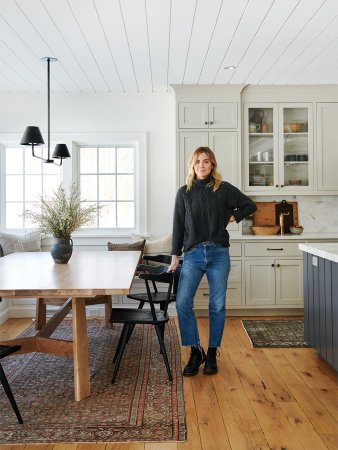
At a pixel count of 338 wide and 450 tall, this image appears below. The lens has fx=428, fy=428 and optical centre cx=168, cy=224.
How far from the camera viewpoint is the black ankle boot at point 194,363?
3.04 metres

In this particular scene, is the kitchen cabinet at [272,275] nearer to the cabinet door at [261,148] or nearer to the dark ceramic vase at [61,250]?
the cabinet door at [261,148]

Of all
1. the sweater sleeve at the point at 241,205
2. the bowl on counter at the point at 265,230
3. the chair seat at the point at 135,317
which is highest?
the sweater sleeve at the point at 241,205

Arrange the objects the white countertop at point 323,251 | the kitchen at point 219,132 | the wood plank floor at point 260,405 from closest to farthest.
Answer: the wood plank floor at point 260,405 → the white countertop at point 323,251 → the kitchen at point 219,132

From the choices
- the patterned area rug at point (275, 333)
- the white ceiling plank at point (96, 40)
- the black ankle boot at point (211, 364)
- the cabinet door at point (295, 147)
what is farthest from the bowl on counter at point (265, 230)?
the white ceiling plank at point (96, 40)

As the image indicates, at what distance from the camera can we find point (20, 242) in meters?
4.77

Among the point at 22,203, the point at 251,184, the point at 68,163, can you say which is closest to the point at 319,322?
the point at 251,184

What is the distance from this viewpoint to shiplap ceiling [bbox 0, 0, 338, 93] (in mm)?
3025

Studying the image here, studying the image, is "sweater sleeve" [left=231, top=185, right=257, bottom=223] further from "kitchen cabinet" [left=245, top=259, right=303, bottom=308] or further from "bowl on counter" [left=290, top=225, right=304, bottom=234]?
"bowl on counter" [left=290, top=225, right=304, bottom=234]

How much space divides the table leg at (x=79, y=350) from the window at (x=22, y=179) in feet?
9.70

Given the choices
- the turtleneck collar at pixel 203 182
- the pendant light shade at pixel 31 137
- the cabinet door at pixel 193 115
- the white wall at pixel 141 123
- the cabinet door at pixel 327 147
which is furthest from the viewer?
the white wall at pixel 141 123

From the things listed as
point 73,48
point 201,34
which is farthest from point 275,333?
point 73,48

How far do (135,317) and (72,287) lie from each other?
744 millimetres

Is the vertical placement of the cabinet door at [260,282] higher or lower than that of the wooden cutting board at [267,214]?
lower

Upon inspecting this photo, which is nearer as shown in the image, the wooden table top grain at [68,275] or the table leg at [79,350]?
the wooden table top grain at [68,275]
